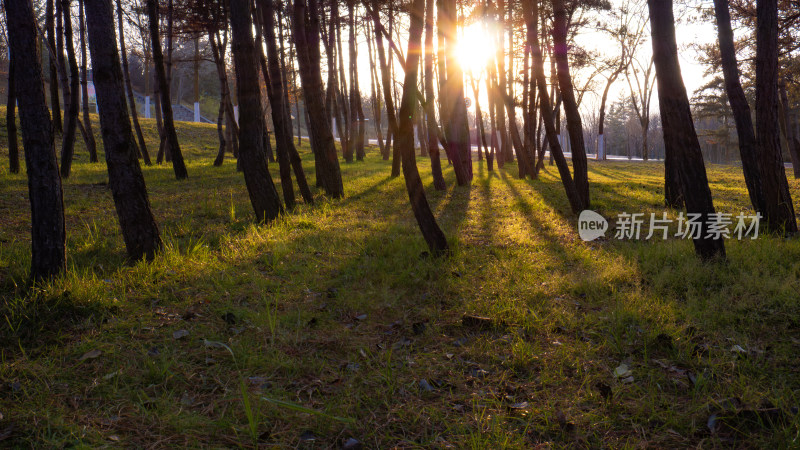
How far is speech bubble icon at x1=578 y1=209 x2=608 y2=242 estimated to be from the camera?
7.13 m

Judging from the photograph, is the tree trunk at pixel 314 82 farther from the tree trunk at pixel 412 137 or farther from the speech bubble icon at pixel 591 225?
the speech bubble icon at pixel 591 225

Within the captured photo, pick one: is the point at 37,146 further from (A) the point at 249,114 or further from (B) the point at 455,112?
(B) the point at 455,112

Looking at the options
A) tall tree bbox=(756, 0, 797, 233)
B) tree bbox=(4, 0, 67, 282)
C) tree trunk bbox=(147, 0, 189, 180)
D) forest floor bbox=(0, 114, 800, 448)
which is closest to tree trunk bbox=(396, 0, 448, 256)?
forest floor bbox=(0, 114, 800, 448)

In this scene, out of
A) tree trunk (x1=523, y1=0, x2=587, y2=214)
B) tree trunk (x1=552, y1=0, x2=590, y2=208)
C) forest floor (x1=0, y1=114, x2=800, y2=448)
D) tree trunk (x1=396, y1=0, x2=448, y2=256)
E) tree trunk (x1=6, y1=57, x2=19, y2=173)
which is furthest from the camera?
tree trunk (x1=6, y1=57, x2=19, y2=173)

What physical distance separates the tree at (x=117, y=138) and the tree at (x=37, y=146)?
720 millimetres

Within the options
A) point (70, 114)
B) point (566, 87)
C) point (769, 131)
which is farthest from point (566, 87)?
point (70, 114)

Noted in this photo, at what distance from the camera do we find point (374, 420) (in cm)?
266

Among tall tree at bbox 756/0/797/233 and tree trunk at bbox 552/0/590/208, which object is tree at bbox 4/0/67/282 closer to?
tree trunk at bbox 552/0/590/208

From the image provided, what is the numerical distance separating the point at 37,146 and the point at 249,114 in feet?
11.7

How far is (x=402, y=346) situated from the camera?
3.59 meters

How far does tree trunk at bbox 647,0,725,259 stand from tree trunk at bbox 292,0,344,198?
6558mm

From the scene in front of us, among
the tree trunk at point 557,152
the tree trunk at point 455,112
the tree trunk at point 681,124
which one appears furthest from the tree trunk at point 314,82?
the tree trunk at point 681,124

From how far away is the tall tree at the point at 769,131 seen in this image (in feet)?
21.0

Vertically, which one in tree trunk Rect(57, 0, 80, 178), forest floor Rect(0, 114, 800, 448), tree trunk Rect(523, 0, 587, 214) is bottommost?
forest floor Rect(0, 114, 800, 448)
